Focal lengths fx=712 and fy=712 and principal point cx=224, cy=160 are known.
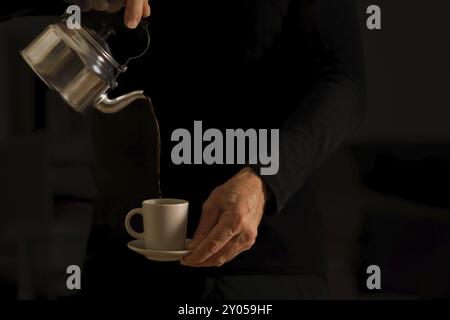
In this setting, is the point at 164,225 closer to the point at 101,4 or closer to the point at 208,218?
the point at 208,218

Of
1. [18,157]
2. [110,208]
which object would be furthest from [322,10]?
[18,157]

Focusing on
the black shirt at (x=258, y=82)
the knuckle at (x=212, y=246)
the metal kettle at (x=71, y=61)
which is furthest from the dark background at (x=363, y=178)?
the knuckle at (x=212, y=246)

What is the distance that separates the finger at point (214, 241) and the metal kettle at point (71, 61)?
0.24 meters

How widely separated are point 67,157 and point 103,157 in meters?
0.09

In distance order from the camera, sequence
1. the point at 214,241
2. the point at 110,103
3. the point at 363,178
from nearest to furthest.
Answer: the point at 214,241
the point at 110,103
the point at 363,178

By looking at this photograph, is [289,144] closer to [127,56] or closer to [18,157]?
[127,56]

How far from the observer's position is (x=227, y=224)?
84cm

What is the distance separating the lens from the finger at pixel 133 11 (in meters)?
0.90

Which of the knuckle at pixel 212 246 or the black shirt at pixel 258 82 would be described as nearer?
the knuckle at pixel 212 246

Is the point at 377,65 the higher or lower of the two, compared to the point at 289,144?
higher

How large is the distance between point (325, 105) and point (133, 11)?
0.93 ft

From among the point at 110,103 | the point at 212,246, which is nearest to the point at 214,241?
the point at 212,246

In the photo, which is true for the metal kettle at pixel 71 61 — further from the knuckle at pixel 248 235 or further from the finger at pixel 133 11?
the knuckle at pixel 248 235

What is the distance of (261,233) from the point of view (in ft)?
3.28
